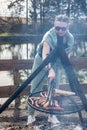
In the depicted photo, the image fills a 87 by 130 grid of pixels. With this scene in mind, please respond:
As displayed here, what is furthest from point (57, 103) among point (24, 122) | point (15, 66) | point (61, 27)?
point (15, 66)

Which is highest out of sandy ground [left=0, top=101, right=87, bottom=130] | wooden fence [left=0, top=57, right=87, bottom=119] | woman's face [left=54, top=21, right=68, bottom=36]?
woman's face [left=54, top=21, right=68, bottom=36]

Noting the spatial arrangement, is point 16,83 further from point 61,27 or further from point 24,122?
point 61,27

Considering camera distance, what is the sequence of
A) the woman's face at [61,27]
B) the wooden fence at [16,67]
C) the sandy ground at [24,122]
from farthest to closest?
the wooden fence at [16,67], the sandy ground at [24,122], the woman's face at [61,27]

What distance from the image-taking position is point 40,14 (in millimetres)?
49938

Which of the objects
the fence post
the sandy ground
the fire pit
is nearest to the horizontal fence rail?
the fence post

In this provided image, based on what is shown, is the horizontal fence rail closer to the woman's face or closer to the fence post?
the fence post

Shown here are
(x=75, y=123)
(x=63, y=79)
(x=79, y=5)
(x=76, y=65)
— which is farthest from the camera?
(x=79, y=5)

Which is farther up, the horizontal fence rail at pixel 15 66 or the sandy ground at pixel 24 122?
the horizontal fence rail at pixel 15 66

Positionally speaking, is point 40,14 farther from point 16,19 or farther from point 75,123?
point 75,123

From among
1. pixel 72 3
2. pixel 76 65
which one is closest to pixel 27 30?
pixel 72 3

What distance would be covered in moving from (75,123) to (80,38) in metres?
34.2

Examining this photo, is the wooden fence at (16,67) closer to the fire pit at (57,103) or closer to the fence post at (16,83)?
the fence post at (16,83)

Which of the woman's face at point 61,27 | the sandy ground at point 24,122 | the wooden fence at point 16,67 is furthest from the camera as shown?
the wooden fence at point 16,67

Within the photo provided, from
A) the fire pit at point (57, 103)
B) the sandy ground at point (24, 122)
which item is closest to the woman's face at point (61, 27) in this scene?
the fire pit at point (57, 103)
